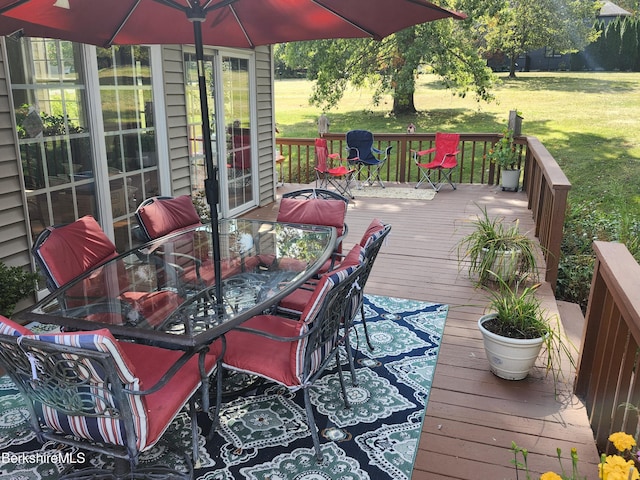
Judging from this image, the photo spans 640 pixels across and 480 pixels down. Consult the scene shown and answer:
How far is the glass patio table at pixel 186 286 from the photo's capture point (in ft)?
7.29

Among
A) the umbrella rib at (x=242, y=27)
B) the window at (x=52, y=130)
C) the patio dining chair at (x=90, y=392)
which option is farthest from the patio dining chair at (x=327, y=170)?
the patio dining chair at (x=90, y=392)

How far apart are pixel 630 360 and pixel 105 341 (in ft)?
6.18

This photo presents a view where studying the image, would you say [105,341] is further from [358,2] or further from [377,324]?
[377,324]

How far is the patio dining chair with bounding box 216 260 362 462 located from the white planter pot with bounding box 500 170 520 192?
6.22 m

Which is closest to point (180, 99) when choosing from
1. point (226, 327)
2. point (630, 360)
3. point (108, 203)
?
point (108, 203)

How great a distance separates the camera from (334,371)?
3107 mm

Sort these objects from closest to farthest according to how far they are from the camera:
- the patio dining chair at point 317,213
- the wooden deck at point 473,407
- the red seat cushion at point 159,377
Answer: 1. the red seat cushion at point 159,377
2. the wooden deck at point 473,407
3. the patio dining chair at point 317,213

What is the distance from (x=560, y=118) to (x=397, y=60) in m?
5.76

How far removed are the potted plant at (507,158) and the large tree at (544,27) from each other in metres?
11.0

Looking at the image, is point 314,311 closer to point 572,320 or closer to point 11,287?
point 11,287

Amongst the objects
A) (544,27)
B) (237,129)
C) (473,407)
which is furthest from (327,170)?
(544,27)

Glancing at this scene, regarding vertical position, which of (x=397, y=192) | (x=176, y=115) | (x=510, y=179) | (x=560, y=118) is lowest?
(x=397, y=192)

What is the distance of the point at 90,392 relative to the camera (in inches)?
71.7

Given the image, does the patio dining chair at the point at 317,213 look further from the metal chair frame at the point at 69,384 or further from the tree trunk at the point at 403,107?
the tree trunk at the point at 403,107
